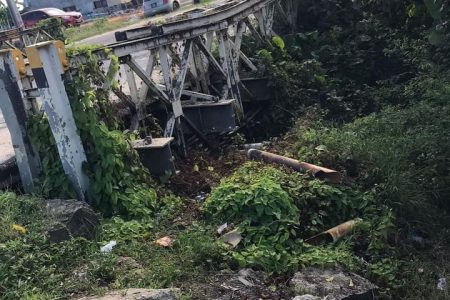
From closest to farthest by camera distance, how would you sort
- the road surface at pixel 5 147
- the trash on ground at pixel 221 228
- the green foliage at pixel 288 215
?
the green foliage at pixel 288 215 < the trash on ground at pixel 221 228 < the road surface at pixel 5 147

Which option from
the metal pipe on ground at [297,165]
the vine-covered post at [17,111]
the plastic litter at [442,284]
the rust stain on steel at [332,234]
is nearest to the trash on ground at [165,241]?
the rust stain on steel at [332,234]

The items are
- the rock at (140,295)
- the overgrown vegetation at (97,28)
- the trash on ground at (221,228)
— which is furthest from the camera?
the overgrown vegetation at (97,28)

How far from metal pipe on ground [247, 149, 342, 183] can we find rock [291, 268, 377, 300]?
1170 mm

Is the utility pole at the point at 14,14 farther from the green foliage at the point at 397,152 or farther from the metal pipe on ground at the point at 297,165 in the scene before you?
the metal pipe on ground at the point at 297,165

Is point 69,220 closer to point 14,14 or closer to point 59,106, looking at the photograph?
point 59,106

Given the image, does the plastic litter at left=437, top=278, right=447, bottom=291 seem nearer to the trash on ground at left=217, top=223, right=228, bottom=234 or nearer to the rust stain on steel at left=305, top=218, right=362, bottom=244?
the rust stain on steel at left=305, top=218, right=362, bottom=244

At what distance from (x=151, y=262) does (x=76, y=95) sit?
1662mm

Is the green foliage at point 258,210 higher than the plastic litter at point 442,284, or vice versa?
the green foliage at point 258,210

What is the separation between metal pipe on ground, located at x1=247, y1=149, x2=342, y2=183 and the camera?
16.3ft

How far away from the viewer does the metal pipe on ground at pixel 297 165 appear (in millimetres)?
4982

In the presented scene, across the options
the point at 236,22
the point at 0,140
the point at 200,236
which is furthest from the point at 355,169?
the point at 0,140

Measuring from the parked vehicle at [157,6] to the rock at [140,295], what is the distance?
2497cm

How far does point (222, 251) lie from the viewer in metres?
3.97

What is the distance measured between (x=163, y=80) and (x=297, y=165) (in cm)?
225
